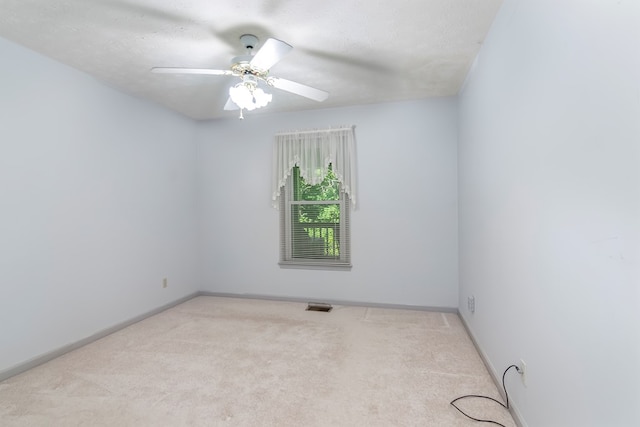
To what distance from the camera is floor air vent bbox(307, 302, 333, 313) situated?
12.4 feet

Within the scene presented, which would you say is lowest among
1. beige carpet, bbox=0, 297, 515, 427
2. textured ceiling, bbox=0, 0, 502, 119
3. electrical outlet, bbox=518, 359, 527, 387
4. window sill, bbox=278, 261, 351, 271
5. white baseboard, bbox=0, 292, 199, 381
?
beige carpet, bbox=0, 297, 515, 427

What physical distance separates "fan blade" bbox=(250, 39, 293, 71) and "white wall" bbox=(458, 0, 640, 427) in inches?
50.9

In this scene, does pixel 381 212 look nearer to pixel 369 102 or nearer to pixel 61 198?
pixel 369 102

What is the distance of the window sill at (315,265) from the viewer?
396cm

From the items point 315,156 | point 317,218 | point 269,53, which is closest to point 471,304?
point 317,218

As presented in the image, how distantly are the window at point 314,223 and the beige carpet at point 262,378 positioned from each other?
93 cm

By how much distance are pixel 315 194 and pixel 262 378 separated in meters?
2.37

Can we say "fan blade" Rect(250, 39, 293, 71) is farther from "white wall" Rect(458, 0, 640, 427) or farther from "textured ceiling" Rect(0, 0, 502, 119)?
"white wall" Rect(458, 0, 640, 427)

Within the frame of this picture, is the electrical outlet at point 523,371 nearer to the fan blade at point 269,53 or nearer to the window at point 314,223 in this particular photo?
the fan blade at point 269,53

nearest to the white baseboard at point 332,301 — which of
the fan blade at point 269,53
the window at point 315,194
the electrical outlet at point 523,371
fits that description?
the window at point 315,194

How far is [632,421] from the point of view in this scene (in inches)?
34.7

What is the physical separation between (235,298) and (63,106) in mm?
2834

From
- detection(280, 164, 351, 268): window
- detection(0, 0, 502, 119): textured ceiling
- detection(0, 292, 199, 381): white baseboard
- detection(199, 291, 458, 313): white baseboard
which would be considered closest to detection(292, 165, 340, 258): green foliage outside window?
detection(280, 164, 351, 268): window

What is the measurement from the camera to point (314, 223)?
4137 mm
